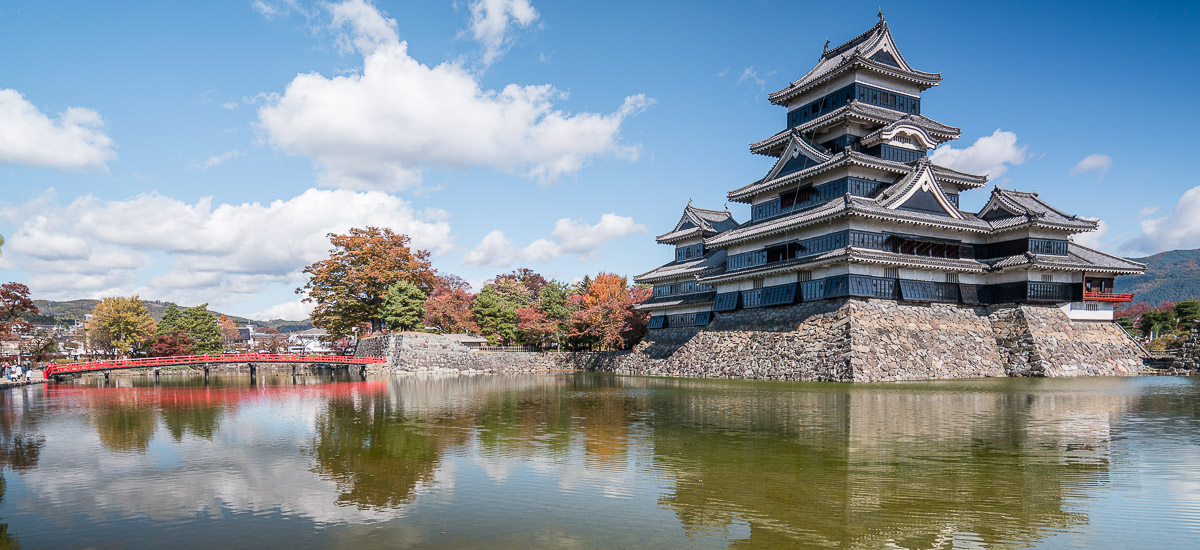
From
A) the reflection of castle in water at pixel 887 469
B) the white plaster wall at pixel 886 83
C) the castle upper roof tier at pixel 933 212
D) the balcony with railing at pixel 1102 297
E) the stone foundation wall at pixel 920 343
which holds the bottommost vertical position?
the reflection of castle in water at pixel 887 469

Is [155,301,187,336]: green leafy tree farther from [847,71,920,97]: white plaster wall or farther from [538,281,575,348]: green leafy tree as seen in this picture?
[847,71,920,97]: white plaster wall

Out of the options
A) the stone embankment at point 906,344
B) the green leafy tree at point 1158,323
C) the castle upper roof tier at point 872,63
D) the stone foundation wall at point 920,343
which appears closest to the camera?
the stone foundation wall at point 920,343

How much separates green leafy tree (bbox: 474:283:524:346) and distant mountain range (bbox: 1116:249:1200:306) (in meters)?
143

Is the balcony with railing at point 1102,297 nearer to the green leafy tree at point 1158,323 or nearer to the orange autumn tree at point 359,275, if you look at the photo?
the green leafy tree at point 1158,323

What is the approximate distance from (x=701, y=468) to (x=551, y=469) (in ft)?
8.93

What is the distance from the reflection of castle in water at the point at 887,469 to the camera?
26.6 feet

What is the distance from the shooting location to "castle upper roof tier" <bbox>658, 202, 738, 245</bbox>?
49656mm

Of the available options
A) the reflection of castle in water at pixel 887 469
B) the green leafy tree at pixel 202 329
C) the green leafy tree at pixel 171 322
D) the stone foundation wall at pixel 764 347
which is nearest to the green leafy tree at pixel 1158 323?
the stone foundation wall at pixel 764 347

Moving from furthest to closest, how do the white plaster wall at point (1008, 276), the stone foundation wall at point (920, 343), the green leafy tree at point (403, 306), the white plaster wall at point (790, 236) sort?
the green leafy tree at point (403, 306) → the white plaster wall at point (1008, 276) → the white plaster wall at point (790, 236) → the stone foundation wall at point (920, 343)

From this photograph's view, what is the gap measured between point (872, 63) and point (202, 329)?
6828 cm

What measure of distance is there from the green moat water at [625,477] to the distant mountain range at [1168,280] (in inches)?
6252

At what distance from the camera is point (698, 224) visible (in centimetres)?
5025

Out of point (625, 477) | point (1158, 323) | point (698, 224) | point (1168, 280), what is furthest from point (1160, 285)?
point (625, 477)

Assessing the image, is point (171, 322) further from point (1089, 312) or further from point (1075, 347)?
point (1089, 312)
